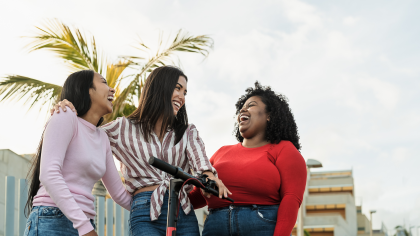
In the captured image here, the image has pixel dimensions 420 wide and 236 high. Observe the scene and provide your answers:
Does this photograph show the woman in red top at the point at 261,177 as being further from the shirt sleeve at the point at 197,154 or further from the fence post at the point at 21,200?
the fence post at the point at 21,200

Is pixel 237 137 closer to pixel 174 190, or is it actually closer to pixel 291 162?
pixel 291 162

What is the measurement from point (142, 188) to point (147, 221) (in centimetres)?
22

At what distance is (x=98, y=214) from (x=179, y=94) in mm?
3697

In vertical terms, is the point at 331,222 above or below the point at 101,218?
below

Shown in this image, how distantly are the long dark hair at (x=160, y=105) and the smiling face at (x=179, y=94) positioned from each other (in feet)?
0.09

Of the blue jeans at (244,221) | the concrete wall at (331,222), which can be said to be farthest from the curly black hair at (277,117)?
the concrete wall at (331,222)

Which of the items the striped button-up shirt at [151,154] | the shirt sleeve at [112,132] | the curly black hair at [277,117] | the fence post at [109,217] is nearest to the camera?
the striped button-up shirt at [151,154]

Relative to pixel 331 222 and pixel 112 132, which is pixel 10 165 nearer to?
pixel 112 132

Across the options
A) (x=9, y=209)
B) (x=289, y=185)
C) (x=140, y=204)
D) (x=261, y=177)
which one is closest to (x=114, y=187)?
(x=140, y=204)

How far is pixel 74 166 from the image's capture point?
2807mm

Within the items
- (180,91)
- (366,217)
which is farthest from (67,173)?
(366,217)

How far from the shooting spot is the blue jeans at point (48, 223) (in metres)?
2.65

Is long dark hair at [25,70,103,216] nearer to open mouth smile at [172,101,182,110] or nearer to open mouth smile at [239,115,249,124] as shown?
open mouth smile at [172,101,182,110]

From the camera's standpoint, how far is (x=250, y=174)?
3.56 meters
